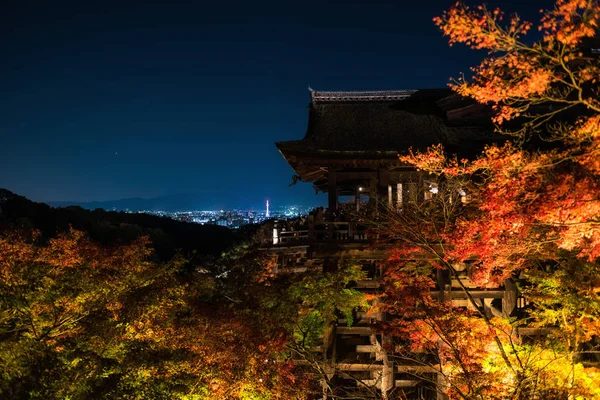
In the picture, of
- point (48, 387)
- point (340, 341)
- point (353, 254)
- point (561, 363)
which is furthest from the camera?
point (340, 341)

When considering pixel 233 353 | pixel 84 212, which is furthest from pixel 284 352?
pixel 84 212

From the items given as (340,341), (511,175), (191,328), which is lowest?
(340,341)

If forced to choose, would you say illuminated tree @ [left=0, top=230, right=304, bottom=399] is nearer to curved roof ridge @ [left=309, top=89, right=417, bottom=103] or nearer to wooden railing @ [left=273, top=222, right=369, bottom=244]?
wooden railing @ [left=273, top=222, right=369, bottom=244]

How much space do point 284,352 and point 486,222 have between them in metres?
6.79

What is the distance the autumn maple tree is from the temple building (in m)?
0.96

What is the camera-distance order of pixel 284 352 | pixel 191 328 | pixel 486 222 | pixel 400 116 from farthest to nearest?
pixel 400 116 → pixel 284 352 → pixel 191 328 → pixel 486 222

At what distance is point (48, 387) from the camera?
8383 mm

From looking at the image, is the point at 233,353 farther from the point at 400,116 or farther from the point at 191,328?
the point at 400,116

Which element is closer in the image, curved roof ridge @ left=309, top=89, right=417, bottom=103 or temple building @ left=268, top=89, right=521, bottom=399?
temple building @ left=268, top=89, right=521, bottom=399

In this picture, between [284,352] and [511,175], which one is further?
[284,352]

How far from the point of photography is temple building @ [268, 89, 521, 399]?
13727 mm

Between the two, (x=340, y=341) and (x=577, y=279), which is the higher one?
(x=577, y=279)

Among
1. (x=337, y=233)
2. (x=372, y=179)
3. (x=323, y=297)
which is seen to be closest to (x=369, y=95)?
(x=372, y=179)

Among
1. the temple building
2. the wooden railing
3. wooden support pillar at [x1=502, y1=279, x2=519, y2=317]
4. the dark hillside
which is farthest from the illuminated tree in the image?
the dark hillside
